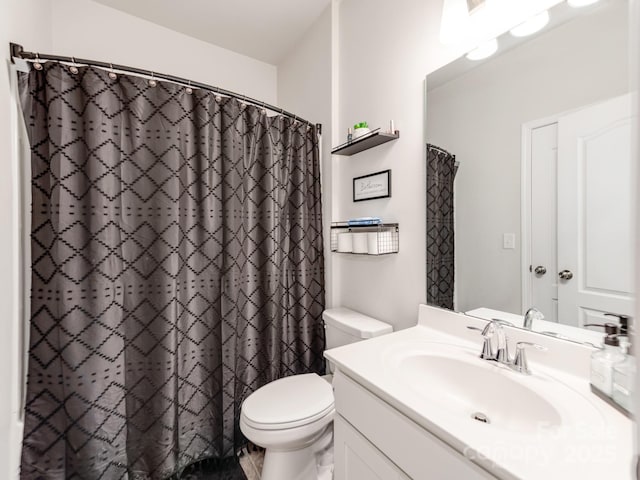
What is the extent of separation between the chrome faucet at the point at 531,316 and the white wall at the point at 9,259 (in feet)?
5.86

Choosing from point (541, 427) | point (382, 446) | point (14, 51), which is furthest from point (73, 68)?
point (541, 427)

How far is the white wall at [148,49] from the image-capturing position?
163cm

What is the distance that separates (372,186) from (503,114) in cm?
65

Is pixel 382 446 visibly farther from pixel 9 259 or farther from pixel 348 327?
pixel 9 259

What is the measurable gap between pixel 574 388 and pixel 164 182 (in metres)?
1.67

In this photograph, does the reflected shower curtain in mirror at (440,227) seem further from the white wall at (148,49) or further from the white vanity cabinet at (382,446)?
the white wall at (148,49)

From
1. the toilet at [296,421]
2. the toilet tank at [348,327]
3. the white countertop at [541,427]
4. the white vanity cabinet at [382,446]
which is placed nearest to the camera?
the white countertop at [541,427]

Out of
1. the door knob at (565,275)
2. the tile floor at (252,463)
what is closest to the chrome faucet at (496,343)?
the door knob at (565,275)

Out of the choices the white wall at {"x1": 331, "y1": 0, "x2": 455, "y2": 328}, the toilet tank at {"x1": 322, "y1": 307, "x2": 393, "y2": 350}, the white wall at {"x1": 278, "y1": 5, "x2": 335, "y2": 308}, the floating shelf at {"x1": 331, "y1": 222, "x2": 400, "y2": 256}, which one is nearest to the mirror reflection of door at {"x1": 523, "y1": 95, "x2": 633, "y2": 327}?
the white wall at {"x1": 331, "y1": 0, "x2": 455, "y2": 328}

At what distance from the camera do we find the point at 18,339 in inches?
43.9

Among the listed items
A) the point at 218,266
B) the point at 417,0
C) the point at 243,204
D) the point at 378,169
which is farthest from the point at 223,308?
the point at 417,0

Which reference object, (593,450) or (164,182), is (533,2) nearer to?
(593,450)

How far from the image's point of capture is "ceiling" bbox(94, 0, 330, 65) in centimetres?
171

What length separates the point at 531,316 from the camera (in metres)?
0.95
